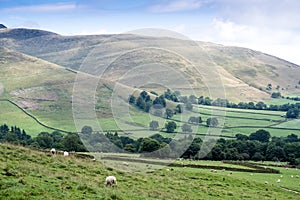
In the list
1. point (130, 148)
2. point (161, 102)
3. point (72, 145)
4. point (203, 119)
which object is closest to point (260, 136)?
point (203, 119)

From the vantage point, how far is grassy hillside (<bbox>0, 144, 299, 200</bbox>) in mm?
15250

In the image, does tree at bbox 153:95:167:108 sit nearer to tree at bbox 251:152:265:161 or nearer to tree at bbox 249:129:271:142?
tree at bbox 251:152:265:161

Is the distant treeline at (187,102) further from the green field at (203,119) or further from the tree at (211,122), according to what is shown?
the tree at (211,122)

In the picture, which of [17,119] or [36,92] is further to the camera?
[36,92]

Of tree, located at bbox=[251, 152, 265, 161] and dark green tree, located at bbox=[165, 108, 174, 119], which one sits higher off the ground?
dark green tree, located at bbox=[165, 108, 174, 119]

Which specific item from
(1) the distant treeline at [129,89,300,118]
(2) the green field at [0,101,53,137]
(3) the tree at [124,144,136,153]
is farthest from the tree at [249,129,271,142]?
(2) the green field at [0,101,53,137]

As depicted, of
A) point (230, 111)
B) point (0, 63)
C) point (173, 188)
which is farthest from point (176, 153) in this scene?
point (0, 63)

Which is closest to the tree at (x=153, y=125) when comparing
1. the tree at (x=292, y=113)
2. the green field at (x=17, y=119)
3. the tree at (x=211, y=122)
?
the tree at (x=211, y=122)

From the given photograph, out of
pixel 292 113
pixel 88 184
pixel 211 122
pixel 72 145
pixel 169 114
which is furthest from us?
pixel 292 113

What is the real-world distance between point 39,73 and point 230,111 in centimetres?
8178

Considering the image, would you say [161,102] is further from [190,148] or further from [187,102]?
[190,148]

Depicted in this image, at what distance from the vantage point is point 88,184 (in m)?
17.8

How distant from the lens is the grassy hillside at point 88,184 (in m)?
15.2

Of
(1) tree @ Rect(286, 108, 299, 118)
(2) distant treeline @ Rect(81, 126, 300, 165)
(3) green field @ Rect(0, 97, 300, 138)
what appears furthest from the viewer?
(1) tree @ Rect(286, 108, 299, 118)
